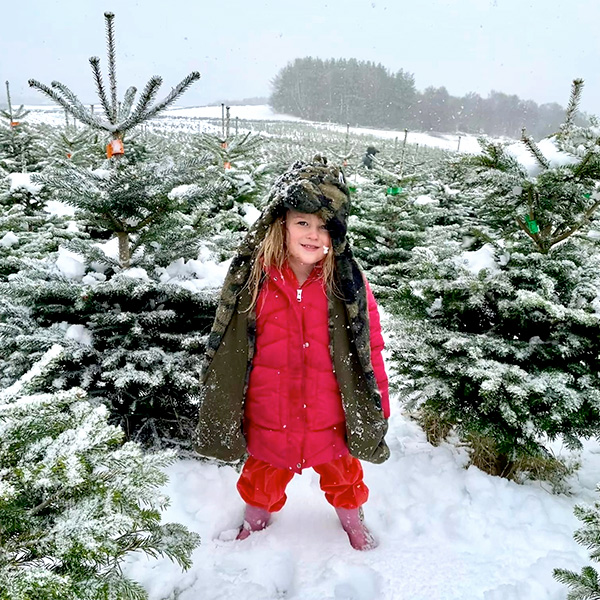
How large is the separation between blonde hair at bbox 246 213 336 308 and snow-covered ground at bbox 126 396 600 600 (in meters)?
1.28

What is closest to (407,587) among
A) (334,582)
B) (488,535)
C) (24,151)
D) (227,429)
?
(334,582)

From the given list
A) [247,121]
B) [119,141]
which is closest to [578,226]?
[119,141]

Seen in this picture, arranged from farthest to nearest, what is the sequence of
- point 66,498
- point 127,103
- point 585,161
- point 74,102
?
point 127,103 < point 74,102 < point 585,161 < point 66,498

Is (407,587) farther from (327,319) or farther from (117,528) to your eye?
(117,528)

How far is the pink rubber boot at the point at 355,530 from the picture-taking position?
7.27ft

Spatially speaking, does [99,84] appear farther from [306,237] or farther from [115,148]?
[306,237]

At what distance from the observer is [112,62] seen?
254 centimetres

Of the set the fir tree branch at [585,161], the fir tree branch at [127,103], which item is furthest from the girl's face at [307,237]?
the fir tree branch at [585,161]

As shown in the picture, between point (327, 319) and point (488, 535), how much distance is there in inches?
59.5

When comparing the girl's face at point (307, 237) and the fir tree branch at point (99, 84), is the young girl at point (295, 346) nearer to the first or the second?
the girl's face at point (307, 237)

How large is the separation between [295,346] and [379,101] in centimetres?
6871

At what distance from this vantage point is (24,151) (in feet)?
34.4

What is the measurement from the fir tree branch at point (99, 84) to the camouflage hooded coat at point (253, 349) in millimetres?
1356

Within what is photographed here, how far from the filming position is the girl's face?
194cm
